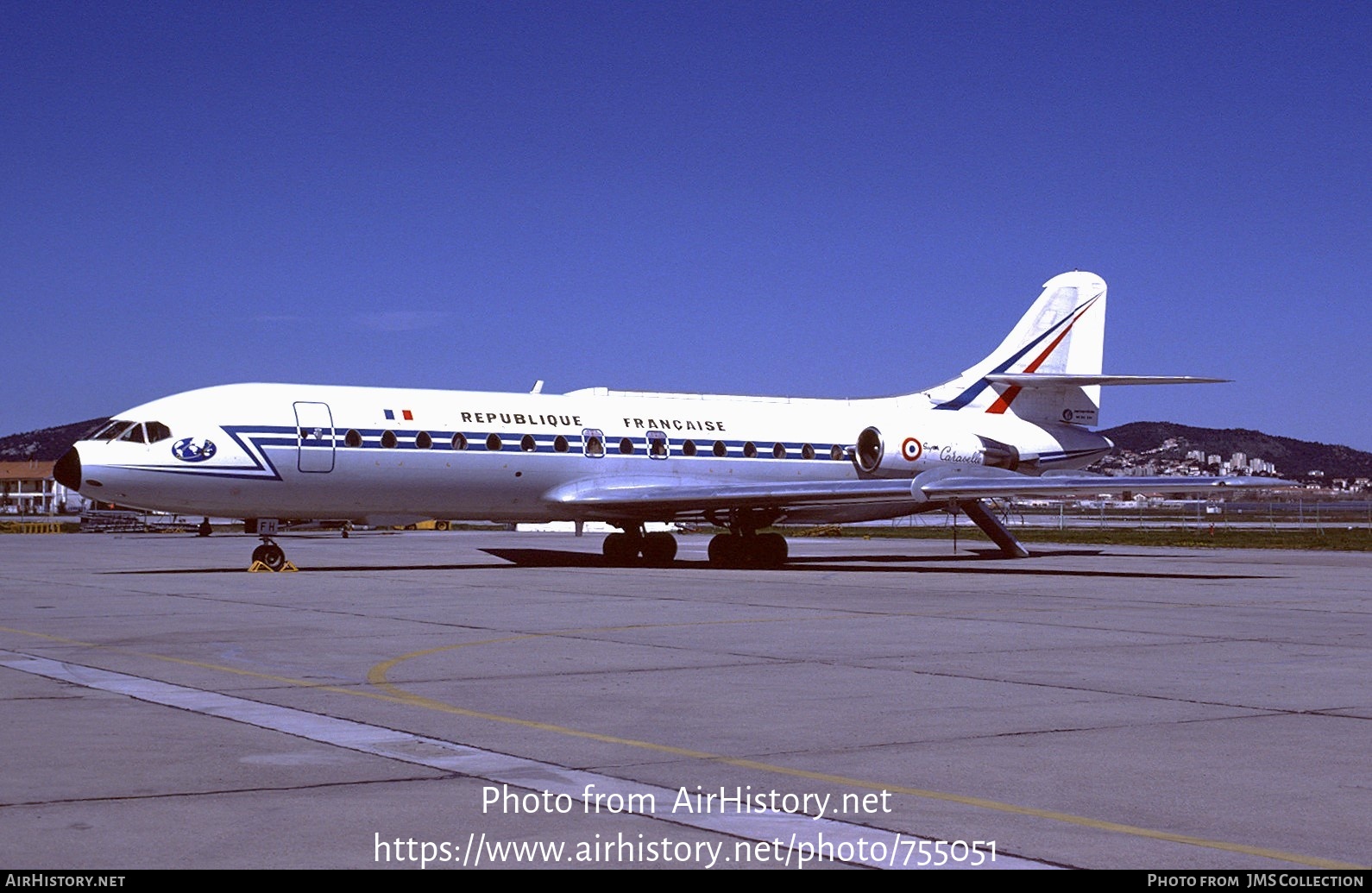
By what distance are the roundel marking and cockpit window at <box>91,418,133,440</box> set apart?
1.06 metres

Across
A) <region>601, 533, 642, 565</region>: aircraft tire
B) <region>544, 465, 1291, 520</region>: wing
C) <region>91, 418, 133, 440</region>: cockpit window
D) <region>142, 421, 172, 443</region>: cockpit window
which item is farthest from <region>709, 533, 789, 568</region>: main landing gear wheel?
<region>91, 418, 133, 440</region>: cockpit window

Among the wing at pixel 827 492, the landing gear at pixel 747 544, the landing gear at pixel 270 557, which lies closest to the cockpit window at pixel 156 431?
the landing gear at pixel 270 557

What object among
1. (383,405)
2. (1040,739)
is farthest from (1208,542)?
(1040,739)

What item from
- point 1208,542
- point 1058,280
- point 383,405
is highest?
point 1058,280

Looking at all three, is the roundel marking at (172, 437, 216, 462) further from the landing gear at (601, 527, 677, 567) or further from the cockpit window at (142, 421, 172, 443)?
the landing gear at (601, 527, 677, 567)

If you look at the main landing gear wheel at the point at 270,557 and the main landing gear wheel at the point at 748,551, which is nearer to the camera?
the main landing gear wheel at the point at 270,557

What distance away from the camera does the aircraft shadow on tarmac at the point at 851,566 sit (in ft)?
96.2

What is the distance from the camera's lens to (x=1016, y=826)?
682 centimetres

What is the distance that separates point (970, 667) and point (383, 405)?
18.4 meters

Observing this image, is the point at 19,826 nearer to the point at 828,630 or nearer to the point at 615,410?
the point at 828,630

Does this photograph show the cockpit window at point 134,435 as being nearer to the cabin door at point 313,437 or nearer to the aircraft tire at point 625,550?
the cabin door at point 313,437

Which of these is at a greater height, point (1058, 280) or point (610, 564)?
point (1058, 280)

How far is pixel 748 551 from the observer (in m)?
33.4
